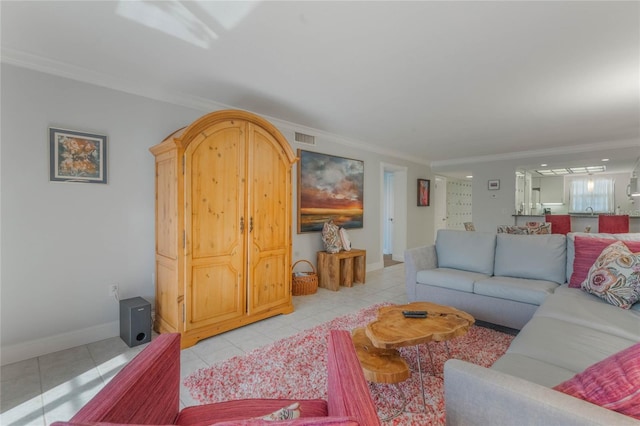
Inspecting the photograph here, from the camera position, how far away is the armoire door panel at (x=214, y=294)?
2.65m

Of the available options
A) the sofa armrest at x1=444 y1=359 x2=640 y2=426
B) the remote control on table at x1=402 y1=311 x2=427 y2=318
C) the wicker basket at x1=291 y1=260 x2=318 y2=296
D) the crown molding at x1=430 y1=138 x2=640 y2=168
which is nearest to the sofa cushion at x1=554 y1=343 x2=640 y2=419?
the sofa armrest at x1=444 y1=359 x2=640 y2=426

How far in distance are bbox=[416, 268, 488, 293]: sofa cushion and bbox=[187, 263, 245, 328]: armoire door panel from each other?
2020mm

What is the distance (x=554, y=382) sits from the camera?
1236mm

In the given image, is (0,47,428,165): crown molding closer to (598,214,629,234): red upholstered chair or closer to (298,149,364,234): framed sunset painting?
(298,149,364,234): framed sunset painting

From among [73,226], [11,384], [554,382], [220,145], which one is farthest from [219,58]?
[554,382]

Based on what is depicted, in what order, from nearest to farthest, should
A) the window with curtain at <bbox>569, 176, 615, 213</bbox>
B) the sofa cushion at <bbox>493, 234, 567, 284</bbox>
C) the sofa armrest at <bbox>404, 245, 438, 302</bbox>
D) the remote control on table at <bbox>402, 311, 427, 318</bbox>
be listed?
the remote control on table at <bbox>402, 311, 427, 318</bbox>
the sofa cushion at <bbox>493, 234, 567, 284</bbox>
the sofa armrest at <bbox>404, 245, 438, 302</bbox>
the window with curtain at <bbox>569, 176, 615, 213</bbox>

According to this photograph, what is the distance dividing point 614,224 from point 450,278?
12.3ft

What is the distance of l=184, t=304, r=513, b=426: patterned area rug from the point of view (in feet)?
5.91

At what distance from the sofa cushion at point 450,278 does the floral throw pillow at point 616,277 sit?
896mm

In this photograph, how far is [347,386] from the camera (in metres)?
0.88

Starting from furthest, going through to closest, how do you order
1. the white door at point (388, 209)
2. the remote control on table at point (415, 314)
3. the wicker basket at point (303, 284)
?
1. the white door at point (388, 209)
2. the wicker basket at point (303, 284)
3. the remote control on table at point (415, 314)

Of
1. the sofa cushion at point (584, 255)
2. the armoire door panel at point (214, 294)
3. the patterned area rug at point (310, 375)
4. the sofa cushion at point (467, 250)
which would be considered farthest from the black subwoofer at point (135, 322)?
the sofa cushion at point (584, 255)

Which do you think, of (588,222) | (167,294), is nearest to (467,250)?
(167,294)

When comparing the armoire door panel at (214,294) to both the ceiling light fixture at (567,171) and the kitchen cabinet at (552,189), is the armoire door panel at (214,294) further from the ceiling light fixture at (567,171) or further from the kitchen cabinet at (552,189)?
the kitchen cabinet at (552,189)
